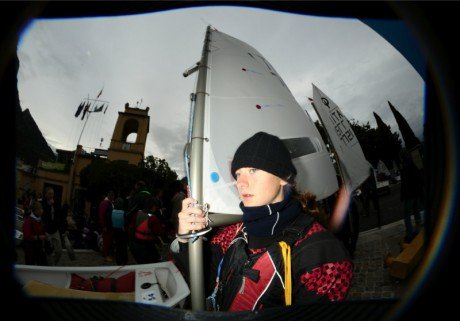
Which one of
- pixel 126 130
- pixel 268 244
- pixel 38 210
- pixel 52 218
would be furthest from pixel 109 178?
pixel 268 244

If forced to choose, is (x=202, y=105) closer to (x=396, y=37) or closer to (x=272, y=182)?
(x=272, y=182)

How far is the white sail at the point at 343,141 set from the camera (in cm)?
452

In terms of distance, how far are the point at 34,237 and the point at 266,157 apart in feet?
19.9

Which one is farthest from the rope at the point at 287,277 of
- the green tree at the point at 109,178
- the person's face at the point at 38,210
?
the green tree at the point at 109,178

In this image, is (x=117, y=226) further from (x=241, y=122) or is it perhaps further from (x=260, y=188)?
(x=260, y=188)

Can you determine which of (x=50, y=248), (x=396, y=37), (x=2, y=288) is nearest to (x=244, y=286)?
(x=2, y=288)

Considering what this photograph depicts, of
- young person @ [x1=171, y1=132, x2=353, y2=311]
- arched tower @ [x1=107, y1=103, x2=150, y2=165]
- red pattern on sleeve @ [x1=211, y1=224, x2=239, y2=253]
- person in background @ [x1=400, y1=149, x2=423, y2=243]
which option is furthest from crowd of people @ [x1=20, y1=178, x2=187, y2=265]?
arched tower @ [x1=107, y1=103, x2=150, y2=165]

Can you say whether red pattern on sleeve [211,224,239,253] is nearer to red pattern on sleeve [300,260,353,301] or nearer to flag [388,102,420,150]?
red pattern on sleeve [300,260,353,301]

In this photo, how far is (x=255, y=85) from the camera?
303 centimetres

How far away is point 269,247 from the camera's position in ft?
4.20

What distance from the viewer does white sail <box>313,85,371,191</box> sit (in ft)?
14.8

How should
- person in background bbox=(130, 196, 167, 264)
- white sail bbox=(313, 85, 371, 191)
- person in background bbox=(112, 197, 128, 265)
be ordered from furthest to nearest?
person in background bbox=(112, 197, 128, 265) → person in background bbox=(130, 196, 167, 264) → white sail bbox=(313, 85, 371, 191)

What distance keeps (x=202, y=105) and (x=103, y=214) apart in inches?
224

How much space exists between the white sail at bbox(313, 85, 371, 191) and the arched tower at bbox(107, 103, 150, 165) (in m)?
10.0
